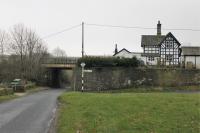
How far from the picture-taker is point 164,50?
7394 centimetres

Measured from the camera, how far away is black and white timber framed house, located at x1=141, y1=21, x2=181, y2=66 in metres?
73.1

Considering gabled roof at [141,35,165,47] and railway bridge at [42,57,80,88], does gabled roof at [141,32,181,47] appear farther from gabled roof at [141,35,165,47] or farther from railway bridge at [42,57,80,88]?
railway bridge at [42,57,80,88]

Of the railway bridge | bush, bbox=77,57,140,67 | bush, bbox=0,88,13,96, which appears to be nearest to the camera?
bush, bbox=0,88,13,96

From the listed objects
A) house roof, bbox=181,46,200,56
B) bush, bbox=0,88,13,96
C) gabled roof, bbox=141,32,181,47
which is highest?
gabled roof, bbox=141,32,181,47

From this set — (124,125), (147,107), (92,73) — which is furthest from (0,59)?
(124,125)

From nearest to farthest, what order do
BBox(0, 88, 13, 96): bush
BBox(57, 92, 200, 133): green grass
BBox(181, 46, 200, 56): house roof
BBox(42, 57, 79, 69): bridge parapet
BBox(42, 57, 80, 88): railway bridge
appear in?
BBox(57, 92, 200, 133): green grass → BBox(0, 88, 13, 96): bush → BBox(181, 46, 200, 56): house roof → BBox(42, 57, 80, 88): railway bridge → BBox(42, 57, 79, 69): bridge parapet

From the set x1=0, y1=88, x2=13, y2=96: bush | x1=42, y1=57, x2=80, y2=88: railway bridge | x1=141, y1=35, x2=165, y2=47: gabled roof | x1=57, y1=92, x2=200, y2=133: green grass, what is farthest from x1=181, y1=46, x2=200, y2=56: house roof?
x1=57, y1=92, x2=200, y2=133: green grass

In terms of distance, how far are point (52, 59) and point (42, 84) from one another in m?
6.04

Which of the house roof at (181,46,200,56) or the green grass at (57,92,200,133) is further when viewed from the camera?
the house roof at (181,46,200,56)

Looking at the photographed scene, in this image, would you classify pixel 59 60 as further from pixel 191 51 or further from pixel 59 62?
pixel 191 51

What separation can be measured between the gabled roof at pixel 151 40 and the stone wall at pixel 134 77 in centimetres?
1961

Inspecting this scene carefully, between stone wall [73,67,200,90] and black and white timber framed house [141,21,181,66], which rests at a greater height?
black and white timber framed house [141,21,181,66]

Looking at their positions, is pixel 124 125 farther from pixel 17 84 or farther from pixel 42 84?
pixel 42 84

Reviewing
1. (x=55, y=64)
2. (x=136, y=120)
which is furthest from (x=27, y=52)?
(x=136, y=120)
